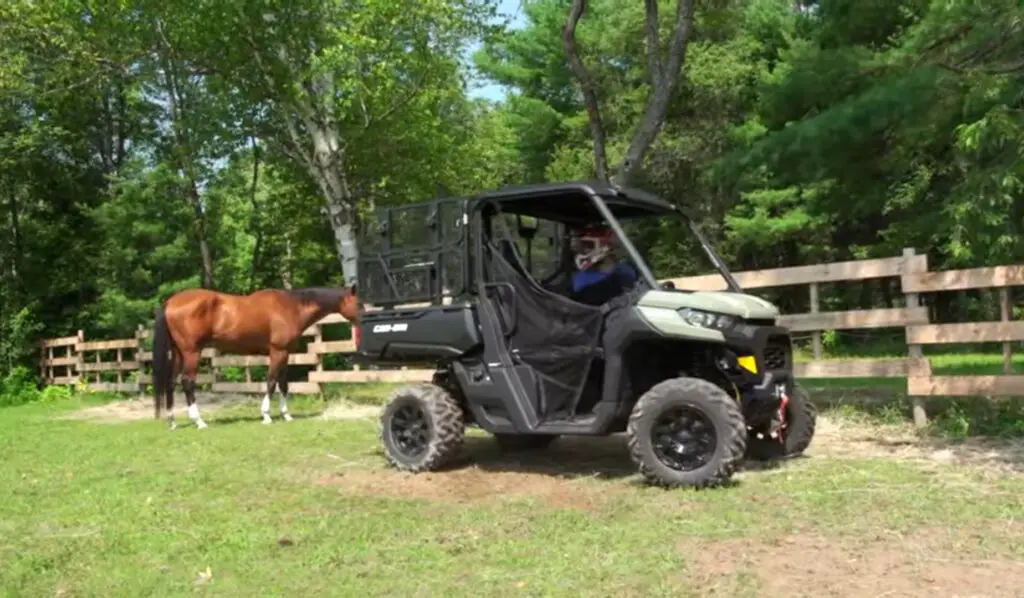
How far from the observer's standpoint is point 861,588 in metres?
3.69

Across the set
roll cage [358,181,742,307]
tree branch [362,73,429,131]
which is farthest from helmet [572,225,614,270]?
tree branch [362,73,429,131]

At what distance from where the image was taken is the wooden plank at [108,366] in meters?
18.3

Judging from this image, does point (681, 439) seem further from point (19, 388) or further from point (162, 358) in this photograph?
point (19, 388)

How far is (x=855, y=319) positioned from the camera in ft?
27.0

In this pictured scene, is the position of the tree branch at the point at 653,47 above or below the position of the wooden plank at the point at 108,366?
above

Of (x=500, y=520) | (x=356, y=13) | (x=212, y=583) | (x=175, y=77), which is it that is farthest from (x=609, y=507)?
(x=175, y=77)

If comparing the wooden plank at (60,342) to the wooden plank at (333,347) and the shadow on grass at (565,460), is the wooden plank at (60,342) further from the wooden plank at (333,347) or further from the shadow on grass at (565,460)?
the shadow on grass at (565,460)

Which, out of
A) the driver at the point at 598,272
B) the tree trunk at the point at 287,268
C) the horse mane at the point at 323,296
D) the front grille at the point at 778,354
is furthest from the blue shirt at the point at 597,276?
the tree trunk at the point at 287,268

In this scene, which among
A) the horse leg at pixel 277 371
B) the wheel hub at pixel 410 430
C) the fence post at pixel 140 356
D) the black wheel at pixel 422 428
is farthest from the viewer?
the fence post at pixel 140 356

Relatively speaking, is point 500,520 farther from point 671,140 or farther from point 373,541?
point 671,140

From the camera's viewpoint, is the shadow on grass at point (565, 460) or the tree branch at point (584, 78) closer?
the shadow on grass at point (565, 460)

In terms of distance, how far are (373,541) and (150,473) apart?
3508 millimetres

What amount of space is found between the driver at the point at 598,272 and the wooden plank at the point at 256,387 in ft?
26.2

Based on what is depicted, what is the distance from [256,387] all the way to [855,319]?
10.0m
